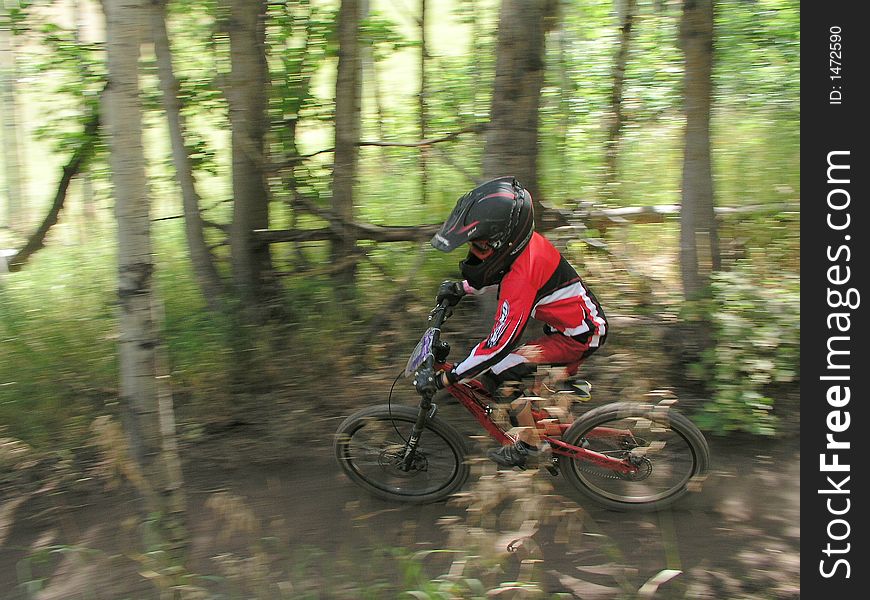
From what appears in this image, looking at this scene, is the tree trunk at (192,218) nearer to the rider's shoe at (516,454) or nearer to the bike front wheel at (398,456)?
the bike front wheel at (398,456)

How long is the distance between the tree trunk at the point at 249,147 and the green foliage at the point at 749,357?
3504mm

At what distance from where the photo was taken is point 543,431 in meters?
4.11

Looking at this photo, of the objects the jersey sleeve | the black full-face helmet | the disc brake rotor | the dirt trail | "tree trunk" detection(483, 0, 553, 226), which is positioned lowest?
the dirt trail

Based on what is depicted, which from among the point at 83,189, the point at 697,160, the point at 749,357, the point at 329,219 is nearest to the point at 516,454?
the point at 749,357

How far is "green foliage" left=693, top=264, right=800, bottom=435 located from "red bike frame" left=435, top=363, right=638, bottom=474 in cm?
104

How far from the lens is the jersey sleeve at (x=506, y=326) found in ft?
12.3

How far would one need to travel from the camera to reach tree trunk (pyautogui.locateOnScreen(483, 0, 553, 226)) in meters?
4.73

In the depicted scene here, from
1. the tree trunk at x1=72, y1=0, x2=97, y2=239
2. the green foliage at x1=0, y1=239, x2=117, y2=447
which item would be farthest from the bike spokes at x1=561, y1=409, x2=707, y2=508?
the tree trunk at x1=72, y1=0, x2=97, y2=239

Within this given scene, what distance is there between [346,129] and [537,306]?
9.69 feet

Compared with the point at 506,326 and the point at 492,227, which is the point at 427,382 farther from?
the point at 492,227

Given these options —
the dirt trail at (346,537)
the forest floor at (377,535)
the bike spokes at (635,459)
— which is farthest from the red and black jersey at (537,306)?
the dirt trail at (346,537)

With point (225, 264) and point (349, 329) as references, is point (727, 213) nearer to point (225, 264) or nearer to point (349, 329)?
point (349, 329)

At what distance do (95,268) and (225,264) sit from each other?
1.69 m

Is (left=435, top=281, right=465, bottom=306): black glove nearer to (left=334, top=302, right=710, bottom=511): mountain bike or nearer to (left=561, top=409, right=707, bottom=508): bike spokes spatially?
(left=334, top=302, right=710, bottom=511): mountain bike
